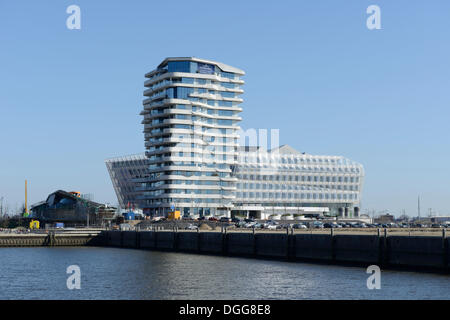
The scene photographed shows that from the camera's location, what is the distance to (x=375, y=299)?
4888cm

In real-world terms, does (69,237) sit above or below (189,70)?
below

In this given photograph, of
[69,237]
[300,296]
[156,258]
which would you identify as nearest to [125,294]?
Result: [300,296]

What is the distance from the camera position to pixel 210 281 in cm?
6166

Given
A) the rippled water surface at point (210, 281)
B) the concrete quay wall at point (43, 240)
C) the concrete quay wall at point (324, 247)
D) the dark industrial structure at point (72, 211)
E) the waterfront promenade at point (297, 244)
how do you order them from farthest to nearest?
1. the dark industrial structure at point (72, 211)
2. the concrete quay wall at point (43, 240)
3. the waterfront promenade at point (297, 244)
4. the concrete quay wall at point (324, 247)
5. the rippled water surface at point (210, 281)

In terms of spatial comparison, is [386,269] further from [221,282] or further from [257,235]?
[257,235]

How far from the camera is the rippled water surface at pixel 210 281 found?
53031 mm

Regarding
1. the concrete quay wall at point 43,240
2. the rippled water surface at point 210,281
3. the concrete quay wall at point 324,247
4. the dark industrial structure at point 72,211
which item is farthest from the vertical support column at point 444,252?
the dark industrial structure at point 72,211

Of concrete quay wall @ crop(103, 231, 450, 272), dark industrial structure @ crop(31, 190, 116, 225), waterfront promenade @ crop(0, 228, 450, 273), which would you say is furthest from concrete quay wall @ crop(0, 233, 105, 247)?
dark industrial structure @ crop(31, 190, 116, 225)

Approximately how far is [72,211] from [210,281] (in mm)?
138470

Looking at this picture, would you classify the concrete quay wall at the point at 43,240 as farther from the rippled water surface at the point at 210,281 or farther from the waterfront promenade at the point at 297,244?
the rippled water surface at the point at 210,281

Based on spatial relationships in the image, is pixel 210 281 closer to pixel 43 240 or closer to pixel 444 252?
pixel 444 252

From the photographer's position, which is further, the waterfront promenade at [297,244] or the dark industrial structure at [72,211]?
the dark industrial structure at [72,211]

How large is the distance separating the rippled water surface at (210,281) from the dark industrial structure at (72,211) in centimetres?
9876
